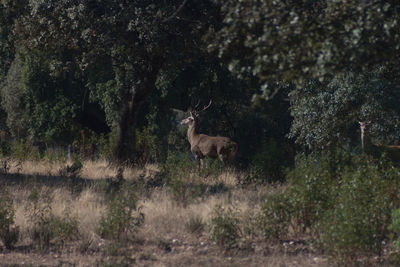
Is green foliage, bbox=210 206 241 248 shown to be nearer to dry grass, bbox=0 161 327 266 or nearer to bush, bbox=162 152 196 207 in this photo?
dry grass, bbox=0 161 327 266

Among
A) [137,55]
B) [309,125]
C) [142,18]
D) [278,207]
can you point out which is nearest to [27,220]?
[278,207]

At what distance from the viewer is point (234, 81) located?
21234 millimetres

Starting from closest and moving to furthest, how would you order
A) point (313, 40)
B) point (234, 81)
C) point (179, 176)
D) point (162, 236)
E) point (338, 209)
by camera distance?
point (313, 40) → point (338, 209) → point (162, 236) → point (179, 176) → point (234, 81)

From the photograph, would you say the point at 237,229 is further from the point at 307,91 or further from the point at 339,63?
the point at 307,91

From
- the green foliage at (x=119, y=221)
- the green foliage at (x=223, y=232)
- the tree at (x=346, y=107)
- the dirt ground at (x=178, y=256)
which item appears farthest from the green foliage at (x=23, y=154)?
the green foliage at (x=223, y=232)

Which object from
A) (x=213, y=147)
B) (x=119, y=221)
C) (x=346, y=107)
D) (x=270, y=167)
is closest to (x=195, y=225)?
(x=119, y=221)

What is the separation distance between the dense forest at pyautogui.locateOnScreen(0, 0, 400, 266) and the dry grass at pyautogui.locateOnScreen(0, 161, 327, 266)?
52cm

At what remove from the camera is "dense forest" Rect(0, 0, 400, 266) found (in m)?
6.09

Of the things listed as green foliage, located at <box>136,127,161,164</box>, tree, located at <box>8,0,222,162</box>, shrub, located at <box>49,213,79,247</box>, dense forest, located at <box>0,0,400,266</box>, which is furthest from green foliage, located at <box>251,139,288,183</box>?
shrub, located at <box>49,213,79,247</box>

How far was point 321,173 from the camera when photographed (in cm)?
848

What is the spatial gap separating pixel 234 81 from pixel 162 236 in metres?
13.3

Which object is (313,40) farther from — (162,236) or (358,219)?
(162,236)

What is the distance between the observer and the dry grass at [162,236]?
748 centimetres

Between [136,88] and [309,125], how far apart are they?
5391mm
